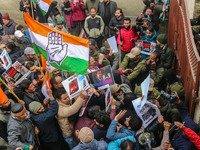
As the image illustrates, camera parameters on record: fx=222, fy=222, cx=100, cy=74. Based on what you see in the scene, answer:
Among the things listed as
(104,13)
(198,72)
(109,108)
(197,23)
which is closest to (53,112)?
(109,108)

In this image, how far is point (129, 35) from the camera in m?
6.80

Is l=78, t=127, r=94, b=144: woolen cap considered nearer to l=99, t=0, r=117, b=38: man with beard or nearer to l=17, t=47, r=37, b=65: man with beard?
l=17, t=47, r=37, b=65: man with beard

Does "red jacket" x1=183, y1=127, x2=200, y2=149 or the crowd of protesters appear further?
the crowd of protesters

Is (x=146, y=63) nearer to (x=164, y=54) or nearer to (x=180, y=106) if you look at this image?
(x=164, y=54)

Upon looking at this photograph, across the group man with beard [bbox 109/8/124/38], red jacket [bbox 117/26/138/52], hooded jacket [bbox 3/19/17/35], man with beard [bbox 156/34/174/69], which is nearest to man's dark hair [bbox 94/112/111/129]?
man with beard [bbox 156/34/174/69]

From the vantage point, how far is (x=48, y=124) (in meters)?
4.09

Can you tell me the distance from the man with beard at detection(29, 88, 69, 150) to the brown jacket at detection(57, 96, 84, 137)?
0.47ft

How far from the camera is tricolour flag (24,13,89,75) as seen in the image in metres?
3.83

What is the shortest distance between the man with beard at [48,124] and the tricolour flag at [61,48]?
24.0 inches

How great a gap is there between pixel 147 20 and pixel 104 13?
2.33 m

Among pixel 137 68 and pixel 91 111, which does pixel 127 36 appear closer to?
pixel 137 68

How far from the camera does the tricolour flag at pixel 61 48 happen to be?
12.6ft

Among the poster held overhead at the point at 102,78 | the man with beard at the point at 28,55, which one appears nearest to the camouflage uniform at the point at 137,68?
the poster held overhead at the point at 102,78

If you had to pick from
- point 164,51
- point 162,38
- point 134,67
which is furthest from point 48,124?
point 162,38
